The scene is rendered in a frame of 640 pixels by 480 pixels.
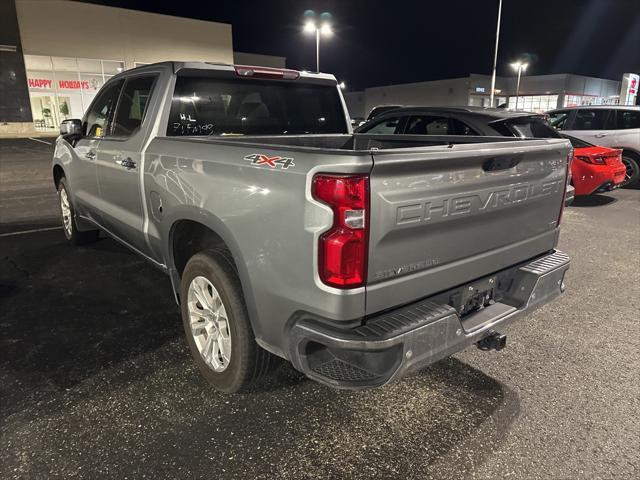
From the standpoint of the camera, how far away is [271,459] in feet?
7.99

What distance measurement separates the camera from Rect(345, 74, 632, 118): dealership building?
49.6 m

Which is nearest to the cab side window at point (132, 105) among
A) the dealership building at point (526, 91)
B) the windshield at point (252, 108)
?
the windshield at point (252, 108)

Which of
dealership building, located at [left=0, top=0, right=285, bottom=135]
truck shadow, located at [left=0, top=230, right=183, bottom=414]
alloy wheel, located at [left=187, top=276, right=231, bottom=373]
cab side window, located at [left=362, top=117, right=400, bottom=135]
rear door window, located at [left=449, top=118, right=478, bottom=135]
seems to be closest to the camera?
alloy wheel, located at [left=187, top=276, right=231, bottom=373]

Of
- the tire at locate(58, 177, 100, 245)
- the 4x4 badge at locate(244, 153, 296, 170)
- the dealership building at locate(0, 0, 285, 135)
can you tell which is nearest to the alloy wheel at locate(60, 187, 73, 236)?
the tire at locate(58, 177, 100, 245)

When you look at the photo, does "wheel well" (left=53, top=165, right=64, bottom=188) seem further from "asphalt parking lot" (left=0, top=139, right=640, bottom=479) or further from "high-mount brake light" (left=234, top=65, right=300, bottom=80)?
"high-mount brake light" (left=234, top=65, right=300, bottom=80)

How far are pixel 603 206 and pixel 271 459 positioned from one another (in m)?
9.08

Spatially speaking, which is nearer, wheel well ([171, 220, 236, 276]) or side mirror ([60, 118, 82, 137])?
wheel well ([171, 220, 236, 276])

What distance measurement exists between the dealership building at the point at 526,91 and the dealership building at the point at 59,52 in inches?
1293

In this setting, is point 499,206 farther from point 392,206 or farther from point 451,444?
point 451,444

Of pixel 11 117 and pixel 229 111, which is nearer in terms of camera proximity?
pixel 229 111

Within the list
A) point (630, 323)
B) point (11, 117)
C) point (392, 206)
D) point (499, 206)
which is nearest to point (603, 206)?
point (630, 323)

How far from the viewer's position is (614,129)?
11.0 meters

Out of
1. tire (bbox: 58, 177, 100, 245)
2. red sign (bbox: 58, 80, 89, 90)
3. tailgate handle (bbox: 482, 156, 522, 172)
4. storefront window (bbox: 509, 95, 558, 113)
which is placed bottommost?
tire (bbox: 58, 177, 100, 245)

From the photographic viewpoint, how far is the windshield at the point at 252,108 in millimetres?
3663
